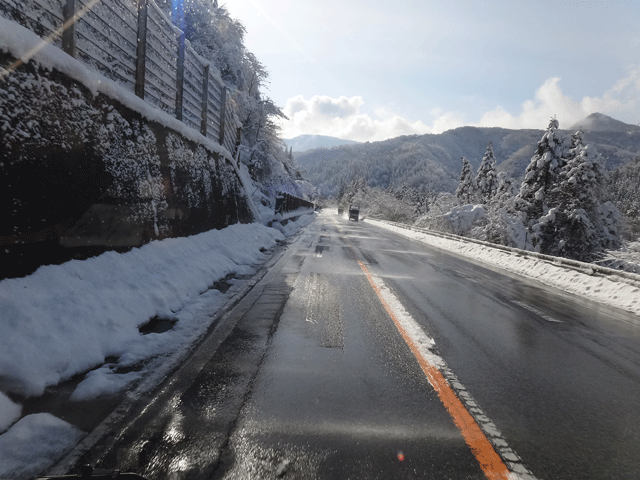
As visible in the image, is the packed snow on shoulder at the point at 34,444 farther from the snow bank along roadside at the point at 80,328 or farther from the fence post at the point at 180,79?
the fence post at the point at 180,79

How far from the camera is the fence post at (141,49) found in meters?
6.77

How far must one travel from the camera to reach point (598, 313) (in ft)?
23.0

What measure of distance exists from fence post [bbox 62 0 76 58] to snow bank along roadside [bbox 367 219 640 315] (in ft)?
36.3

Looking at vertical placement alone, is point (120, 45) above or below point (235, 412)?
above

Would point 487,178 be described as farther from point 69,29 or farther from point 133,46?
point 69,29

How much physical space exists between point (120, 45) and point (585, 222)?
29.9 m

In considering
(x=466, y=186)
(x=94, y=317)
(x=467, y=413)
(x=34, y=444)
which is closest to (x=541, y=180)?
(x=466, y=186)

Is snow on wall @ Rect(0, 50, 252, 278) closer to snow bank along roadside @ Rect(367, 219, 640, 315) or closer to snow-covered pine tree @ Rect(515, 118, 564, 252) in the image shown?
snow bank along roadside @ Rect(367, 219, 640, 315)

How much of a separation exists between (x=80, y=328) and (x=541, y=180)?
112ft

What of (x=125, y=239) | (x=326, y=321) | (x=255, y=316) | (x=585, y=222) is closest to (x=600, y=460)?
(x=326, y=321)

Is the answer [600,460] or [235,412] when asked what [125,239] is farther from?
[600,460]

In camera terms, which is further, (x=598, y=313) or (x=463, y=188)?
(x=463, y=188)

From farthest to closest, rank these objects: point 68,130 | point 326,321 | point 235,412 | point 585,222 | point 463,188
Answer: point 463,188, point 585,222, point 326,321, point 68,130, point 235,412

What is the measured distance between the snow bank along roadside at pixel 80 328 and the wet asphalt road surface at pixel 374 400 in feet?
1.40
